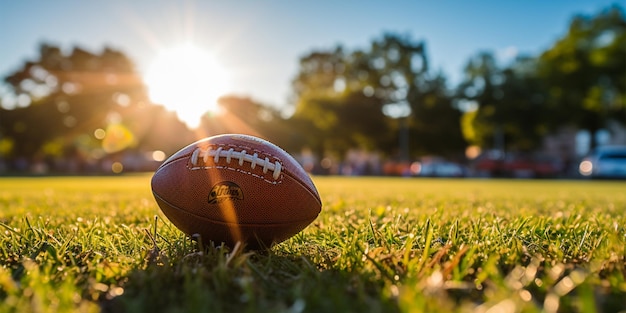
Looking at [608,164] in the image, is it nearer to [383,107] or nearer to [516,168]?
[516,168]

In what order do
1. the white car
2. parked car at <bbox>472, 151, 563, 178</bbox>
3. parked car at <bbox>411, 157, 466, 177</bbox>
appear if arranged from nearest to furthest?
1. the white car
2. parked car at <bbox>472, 151, 563, 178</bbox>
3. parked car at <bbox>411, 157, 466, 177</bbox>

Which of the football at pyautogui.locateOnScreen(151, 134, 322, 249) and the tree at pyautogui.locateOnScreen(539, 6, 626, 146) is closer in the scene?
the football at pyautogui.locateOnScreen(151, 134, 322, 249)

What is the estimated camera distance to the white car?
24938mm

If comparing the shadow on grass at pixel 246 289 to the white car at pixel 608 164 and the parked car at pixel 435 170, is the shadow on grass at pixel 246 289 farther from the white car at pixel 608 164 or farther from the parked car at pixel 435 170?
the parked car at pixel 435 170

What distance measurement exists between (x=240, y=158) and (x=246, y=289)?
0.94 m

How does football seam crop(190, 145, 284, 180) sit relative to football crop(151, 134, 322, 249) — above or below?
above

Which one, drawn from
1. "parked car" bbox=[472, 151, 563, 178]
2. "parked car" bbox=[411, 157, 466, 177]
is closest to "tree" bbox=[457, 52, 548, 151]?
"parked car" bbox=[472, 151, 563, 178]

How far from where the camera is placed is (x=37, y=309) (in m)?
1.08

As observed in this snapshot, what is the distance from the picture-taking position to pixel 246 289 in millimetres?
1297

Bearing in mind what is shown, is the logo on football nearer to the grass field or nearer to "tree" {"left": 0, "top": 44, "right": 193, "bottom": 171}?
the grass field

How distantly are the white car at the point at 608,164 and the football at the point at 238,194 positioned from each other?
27.1 meters

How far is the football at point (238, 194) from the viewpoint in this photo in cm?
217

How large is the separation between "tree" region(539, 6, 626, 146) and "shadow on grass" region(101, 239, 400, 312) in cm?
3910

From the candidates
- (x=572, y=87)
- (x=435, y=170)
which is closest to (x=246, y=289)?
(x=435, y=170)
